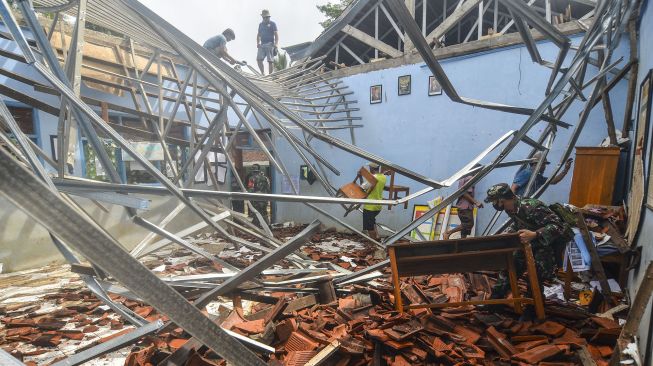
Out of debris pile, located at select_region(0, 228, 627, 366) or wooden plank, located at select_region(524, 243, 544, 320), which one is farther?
wooden plank, located at select_region(524, 243, 544, 320)

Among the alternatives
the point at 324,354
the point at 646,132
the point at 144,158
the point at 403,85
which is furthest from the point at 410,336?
the point at 403,85

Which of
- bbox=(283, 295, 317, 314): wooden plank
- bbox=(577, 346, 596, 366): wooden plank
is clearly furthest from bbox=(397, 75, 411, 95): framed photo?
bbox=(577, 346, 596, 366): wooden plank

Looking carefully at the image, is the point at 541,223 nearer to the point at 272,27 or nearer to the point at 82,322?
the point at 82,322

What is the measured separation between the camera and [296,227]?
10102mm

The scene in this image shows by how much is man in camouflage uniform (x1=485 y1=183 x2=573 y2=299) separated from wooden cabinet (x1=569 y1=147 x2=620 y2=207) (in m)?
1.86

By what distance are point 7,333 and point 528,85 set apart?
917cm

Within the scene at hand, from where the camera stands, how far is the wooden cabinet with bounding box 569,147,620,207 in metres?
4.83

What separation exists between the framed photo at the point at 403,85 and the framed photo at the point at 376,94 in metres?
0.52

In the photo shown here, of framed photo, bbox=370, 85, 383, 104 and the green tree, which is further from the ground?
the green tree

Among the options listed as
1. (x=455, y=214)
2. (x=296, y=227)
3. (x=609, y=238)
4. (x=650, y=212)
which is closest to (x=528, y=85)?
(x=455, y=214)

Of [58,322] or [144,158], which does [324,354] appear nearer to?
[144,158]

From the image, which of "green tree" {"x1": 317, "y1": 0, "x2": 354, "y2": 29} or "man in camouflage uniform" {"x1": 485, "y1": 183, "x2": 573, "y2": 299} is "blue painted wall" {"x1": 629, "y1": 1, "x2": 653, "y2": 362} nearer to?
"man in camouflage uniform" {"x1": 485, "y1": 183, "x2": 573, "y2": 299}

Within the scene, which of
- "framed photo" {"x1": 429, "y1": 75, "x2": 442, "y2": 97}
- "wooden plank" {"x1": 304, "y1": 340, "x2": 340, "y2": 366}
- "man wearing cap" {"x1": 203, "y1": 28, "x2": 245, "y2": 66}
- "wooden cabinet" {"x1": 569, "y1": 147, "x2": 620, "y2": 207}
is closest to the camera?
"wooden plank" {"x1": 304, "y1": 340, "x2": 340, "y2": 366}

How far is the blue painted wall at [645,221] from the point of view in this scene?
2.62 metres
